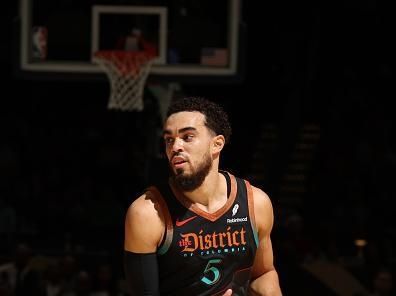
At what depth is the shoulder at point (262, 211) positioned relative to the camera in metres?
4.82

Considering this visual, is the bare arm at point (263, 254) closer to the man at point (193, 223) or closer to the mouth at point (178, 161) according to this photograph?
the man at point (193, 223)

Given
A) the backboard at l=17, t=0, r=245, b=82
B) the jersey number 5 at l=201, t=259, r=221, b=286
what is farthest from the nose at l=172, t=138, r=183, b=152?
the backboard at l=17, t=0, r=245, b=82

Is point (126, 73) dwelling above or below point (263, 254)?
above

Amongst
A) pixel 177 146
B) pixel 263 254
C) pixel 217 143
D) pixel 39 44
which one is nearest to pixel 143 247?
pixel 177 146

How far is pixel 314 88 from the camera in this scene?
51.9 ft

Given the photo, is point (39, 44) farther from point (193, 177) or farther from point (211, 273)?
point (211, 273)

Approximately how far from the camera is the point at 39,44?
9547 mm

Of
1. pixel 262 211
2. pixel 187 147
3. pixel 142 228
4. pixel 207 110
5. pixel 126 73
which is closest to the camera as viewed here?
pixel 142 228

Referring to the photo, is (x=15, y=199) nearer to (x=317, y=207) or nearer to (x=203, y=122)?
(x=317, y=207)

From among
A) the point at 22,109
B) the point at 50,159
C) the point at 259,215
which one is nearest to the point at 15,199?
the point at 50,159

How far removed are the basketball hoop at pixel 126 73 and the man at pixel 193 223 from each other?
14.3ft

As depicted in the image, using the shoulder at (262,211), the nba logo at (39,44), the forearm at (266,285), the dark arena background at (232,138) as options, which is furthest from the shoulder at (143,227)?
the nba logo at (39,44)

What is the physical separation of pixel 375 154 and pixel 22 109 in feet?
18.0

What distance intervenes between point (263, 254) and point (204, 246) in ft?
1.43
